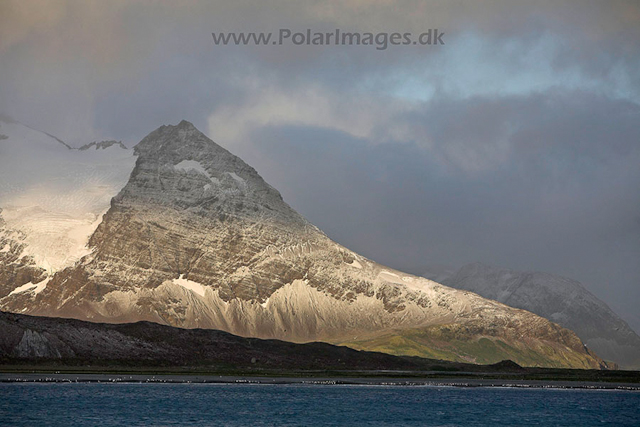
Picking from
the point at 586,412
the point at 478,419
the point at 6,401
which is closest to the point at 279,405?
the point at 478,419

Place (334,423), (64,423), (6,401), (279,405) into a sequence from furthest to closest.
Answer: (279,405), (6,401), (334,423), (64,423)

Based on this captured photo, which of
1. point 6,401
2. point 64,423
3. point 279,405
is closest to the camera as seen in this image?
point 64,423

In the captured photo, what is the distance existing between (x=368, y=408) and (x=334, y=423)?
3477 centimetres

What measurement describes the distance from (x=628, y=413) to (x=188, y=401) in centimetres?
10303

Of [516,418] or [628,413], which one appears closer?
[516,418]

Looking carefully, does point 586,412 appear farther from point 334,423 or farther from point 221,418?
point 221,418

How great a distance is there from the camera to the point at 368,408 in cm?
19288

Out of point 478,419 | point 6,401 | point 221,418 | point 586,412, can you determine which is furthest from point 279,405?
point 586,412

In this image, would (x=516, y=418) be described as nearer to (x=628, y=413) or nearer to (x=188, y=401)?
(x=628, y=413)

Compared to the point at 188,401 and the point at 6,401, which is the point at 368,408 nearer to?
the point at 188,401

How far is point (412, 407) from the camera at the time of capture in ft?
655

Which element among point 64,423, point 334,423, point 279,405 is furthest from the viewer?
point 279,405

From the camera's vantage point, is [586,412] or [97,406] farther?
[586,412]

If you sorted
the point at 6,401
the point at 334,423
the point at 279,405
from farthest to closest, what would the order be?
1. the point at 279,405
2. the point at 6,401
3. the point at 334,423
